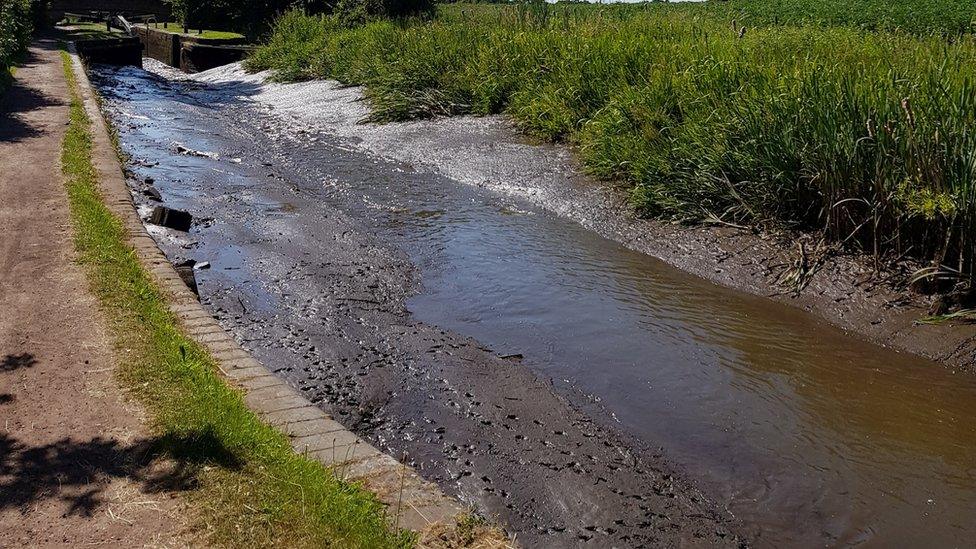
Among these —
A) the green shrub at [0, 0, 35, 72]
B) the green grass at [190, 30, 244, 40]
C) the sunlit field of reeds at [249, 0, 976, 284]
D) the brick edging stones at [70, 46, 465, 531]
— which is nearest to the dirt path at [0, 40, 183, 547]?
the brick edging stones at [70, 46, 465, 531]

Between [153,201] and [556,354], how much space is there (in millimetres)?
5743

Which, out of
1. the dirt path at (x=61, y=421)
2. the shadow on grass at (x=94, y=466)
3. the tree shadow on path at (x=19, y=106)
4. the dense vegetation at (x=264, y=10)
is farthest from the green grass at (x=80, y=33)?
the shadow on grass at (x=94, y=466)

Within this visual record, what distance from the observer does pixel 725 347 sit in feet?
A: 20.3

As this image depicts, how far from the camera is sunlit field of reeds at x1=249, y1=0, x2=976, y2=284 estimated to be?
21.5 feet

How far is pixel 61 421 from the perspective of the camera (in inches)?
157

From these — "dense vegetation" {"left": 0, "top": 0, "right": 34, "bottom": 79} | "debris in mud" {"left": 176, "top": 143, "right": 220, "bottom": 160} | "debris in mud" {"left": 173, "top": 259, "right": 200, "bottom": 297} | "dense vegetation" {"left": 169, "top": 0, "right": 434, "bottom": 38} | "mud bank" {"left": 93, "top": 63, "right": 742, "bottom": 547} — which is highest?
"dense vegetation" {"left": 169, "top": 0, "right": 434, "bottom": 38}

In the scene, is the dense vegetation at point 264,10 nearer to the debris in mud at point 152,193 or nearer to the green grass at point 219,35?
the green grass at point 219,35

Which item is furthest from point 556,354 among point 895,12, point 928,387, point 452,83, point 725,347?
point 895,12

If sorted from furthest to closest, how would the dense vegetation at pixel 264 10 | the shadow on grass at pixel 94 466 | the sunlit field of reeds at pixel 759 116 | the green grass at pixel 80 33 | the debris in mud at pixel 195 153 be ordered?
1. the green grass at pixel 80 33
2. the dense vegetation at pixel 264 10
3. the debris in mud at pixel 195 153
4. the sunlit field of reeds at pixel 759 116
5. the shadow on grass at pixel 94 466

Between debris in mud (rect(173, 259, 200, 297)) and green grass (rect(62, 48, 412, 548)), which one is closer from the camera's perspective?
green grass (rect(62, 48, 412, 548))

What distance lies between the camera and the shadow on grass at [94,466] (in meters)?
3.41

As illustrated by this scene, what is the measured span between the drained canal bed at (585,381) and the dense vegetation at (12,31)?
11.5 m

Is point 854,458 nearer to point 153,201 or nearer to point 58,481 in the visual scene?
point 58,481

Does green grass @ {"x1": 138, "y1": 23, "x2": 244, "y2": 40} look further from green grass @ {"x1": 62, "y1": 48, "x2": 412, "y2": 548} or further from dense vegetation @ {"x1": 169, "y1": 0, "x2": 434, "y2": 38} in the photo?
green grass @ {"x1": 62, "y1": 48, "x2": 412, "y2": 548}
